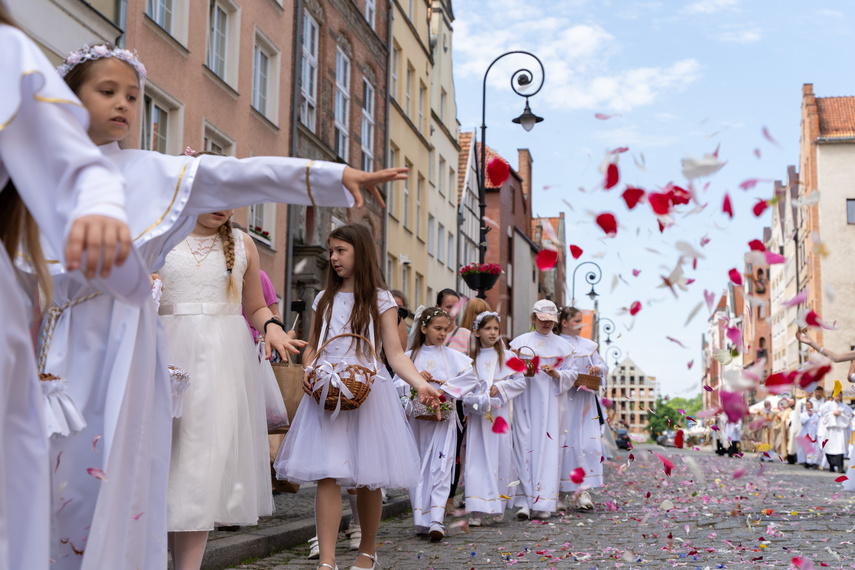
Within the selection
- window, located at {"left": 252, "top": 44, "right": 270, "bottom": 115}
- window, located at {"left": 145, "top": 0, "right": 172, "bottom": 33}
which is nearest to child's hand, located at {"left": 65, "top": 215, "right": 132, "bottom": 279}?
window, located at {"left": 145, "top": 0, "right": 172, "bottom": 33}

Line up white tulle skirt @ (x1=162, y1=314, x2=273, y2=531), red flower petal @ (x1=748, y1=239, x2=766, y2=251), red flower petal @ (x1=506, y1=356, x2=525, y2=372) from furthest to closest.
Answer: red flower petal @ (x1=506, y1=356, x2=525, y2=372), red flower petal @ (x1=748, y1=239, x2=766, y2=251), white tulle skirt @ (x1=162, y1=314, x2=273, y2=531)

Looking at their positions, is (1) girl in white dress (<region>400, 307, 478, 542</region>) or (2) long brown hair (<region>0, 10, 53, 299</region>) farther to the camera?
(1) girl in white dress (<region>400, 307, 478, 542</region>)

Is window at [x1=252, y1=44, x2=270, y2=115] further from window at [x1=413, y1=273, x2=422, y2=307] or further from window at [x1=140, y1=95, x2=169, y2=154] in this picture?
window at [x1=413, y1=273, x2=422, y2=307]

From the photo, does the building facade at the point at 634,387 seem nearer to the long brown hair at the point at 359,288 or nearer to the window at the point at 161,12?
the window at the point at 161,12

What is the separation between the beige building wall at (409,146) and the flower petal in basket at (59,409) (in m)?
26.9

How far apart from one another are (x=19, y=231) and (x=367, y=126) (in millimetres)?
25733

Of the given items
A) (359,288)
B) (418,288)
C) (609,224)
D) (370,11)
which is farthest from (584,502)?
(418,288)

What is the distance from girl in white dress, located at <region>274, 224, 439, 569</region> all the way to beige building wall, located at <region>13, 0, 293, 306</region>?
786 cm

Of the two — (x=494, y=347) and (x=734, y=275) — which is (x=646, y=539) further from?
(x=734, y=275)

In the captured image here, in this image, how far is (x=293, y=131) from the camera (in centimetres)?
2144

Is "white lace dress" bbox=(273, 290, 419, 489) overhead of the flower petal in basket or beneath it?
beneath

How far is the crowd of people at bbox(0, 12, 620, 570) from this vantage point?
2.28 metres

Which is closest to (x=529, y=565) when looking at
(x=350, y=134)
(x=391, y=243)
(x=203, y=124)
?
(x=203, y=124)

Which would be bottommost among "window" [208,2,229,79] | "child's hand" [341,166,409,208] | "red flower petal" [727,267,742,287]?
"red flower petal" [727,267,742,287]
